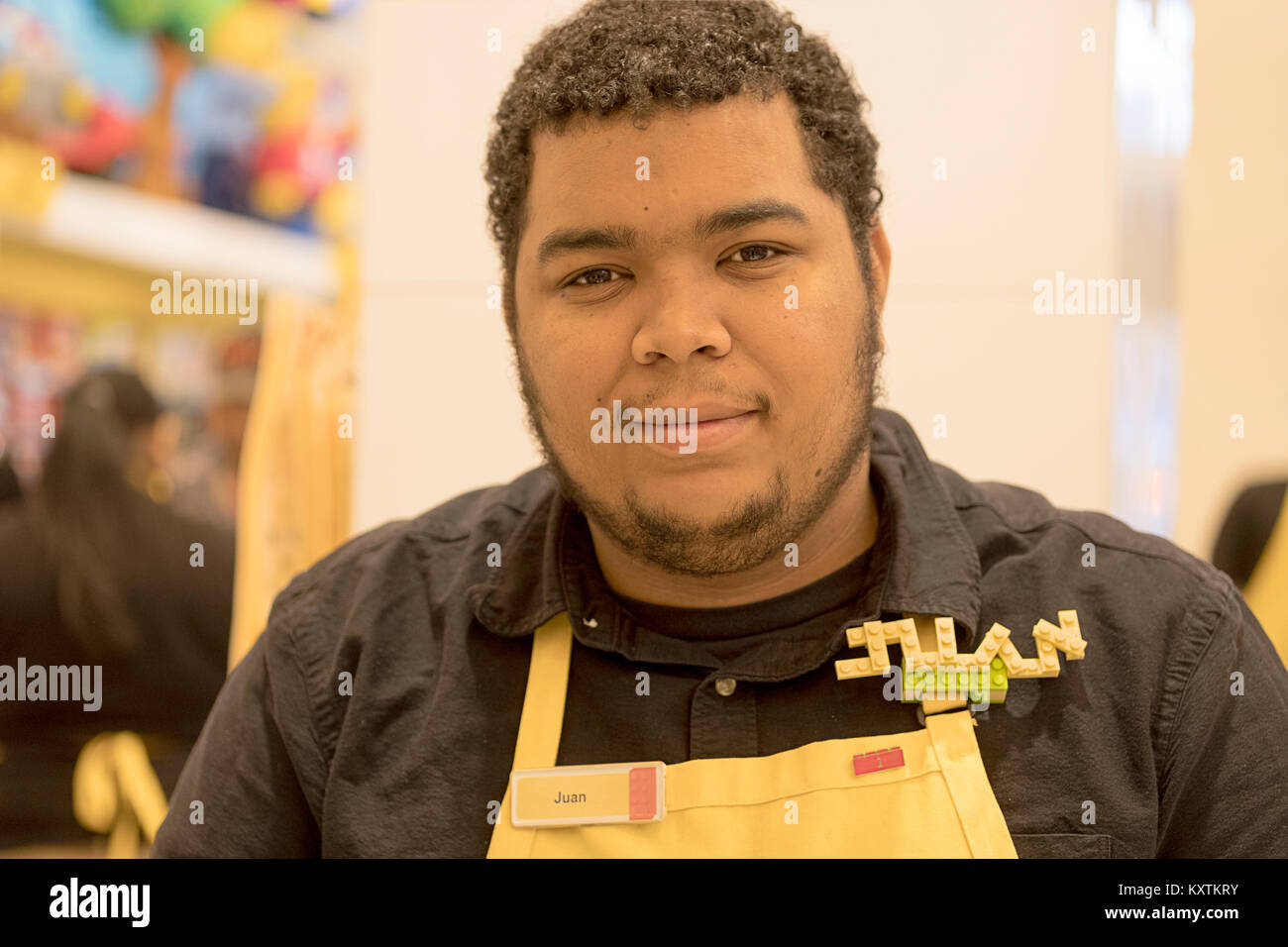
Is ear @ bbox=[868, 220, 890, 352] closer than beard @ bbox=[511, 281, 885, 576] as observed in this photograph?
No

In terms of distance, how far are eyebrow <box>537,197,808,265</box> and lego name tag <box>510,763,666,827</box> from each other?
19.9 inches

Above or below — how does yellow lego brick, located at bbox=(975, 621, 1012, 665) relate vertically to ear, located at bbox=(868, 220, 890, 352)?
below

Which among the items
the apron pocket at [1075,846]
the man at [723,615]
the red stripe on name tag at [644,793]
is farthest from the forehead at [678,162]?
the apron pocket at [1075,846]

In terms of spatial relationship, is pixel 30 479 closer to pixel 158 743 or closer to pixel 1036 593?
pixel 158 743

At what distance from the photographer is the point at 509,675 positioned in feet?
3.70

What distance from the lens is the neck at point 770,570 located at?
1122 millimetres

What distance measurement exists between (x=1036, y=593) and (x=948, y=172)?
60cm

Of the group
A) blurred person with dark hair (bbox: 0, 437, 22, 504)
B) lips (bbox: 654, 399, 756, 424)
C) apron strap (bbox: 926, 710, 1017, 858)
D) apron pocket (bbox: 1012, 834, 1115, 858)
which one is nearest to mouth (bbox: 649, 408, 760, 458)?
lips (bbox: 654, 399, 756, 424)

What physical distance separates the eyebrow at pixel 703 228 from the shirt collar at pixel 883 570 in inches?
11.5

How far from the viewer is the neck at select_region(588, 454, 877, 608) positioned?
112cm

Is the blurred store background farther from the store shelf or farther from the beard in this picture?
the beard
